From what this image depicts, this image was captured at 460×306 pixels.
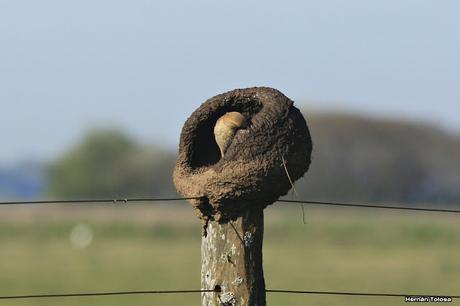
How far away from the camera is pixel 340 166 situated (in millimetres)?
62094

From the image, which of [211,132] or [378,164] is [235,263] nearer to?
[211,132]

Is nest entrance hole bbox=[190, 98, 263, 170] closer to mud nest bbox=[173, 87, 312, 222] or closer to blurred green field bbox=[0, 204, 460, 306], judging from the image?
mud nest bbox=[173, 87, 312, 222]

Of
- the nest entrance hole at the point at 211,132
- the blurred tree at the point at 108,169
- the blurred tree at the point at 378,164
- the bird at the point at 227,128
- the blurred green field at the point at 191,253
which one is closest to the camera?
the bird at the point at 227,128

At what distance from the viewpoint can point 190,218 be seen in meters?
40.8

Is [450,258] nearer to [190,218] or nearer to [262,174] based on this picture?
[190,218]

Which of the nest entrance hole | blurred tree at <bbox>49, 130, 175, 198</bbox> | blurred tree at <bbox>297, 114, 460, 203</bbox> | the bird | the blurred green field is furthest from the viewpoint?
blurred tree at <bbox>49, 130, 175, 198</bbox>

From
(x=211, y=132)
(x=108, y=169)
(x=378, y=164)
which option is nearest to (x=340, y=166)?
(x=378, y=164)

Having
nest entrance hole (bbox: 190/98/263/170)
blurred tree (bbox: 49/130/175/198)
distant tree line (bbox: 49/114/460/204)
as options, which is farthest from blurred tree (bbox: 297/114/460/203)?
nest entrance hole (bbox: 190/98/263/170)

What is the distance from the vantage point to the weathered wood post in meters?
5.53

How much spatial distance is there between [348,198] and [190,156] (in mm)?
50954

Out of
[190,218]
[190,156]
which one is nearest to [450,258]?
[190,218]

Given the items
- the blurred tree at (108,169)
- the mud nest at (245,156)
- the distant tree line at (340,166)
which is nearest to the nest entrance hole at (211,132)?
the mud nest at (245,156)

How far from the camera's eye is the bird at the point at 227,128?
18.5 ft

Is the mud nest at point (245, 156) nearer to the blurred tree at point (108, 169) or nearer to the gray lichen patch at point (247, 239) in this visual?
the gray lichen patch at point (247, 239)
